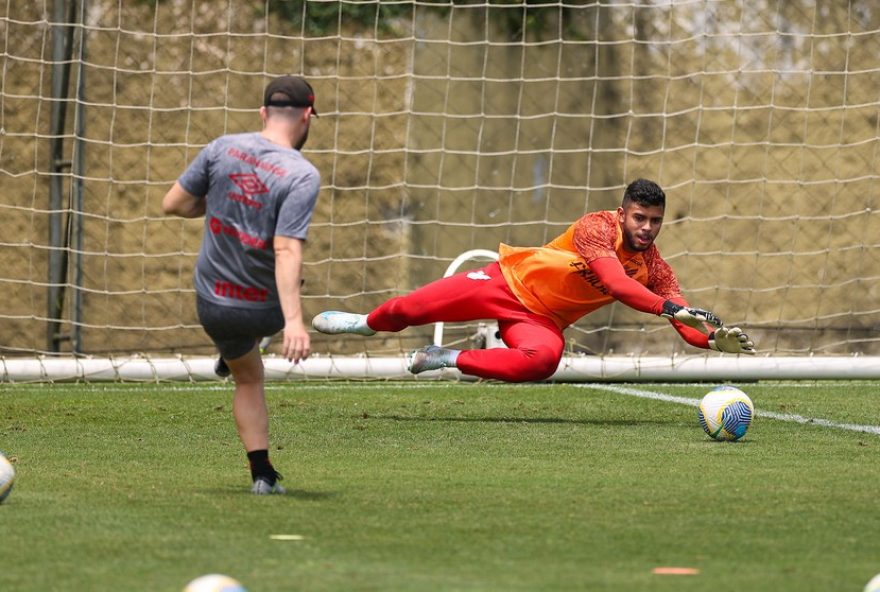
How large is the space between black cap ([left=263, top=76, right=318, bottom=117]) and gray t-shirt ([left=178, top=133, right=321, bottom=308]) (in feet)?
0.51

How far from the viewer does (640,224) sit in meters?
8.61

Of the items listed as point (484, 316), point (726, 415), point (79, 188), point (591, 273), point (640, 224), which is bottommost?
point (726, 415)

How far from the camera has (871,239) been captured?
13672 millimetres

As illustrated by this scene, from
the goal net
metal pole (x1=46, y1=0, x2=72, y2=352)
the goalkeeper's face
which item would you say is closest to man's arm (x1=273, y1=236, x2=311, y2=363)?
the goalkeeper's face

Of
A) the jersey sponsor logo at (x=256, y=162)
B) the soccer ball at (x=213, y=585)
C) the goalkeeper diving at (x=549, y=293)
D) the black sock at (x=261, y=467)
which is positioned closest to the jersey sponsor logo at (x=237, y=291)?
the jersey sponsor logo at (x=256, y=162)

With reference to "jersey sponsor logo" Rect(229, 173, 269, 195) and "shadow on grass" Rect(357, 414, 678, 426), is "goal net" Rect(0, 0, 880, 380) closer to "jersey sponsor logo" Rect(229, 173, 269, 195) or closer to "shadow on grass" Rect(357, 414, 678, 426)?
"shadow on grass" Rect(357, 414, 678, 426)

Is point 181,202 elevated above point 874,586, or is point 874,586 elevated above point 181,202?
point 181,202

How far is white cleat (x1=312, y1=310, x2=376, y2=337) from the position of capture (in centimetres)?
923

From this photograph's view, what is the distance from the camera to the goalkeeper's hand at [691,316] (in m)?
7.87

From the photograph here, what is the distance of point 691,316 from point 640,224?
82cm

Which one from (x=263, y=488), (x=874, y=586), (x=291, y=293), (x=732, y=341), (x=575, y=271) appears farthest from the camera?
(x=575, y=271)

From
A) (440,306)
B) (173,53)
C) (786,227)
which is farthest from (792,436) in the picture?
(173,53)

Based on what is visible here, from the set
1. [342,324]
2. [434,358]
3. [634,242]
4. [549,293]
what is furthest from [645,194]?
[342,324]

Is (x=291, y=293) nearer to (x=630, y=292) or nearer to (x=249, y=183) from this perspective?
(x=249, y=183)
